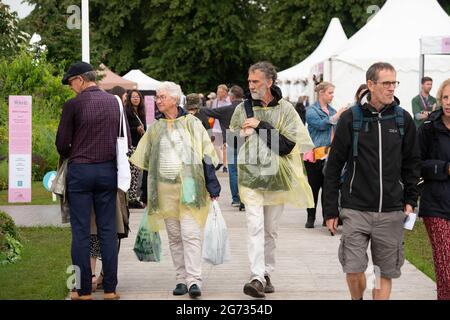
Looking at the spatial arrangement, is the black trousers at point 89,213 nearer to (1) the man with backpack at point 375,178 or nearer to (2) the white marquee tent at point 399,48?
(1) the man with backpack at point 375,178

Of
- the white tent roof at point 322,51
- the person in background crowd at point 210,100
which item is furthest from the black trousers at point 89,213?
the white tent roof at point 322,51

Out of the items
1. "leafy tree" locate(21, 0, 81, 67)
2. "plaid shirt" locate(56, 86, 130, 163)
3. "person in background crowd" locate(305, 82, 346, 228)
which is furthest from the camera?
"leafy tree" locate(21, 0, 81, 67)

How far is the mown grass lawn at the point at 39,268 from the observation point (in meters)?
8.86

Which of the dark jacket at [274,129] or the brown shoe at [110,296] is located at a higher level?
the dark jacket at [274,129]

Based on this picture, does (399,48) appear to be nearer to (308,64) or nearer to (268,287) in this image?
(308,64)

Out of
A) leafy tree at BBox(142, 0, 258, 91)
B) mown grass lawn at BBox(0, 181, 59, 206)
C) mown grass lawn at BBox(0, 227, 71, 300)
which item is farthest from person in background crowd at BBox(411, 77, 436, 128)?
leafy tree at BBox(142, 0, 258, 91)

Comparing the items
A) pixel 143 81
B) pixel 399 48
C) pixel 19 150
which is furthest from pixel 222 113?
pixel 143 81

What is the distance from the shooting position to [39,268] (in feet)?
33.4

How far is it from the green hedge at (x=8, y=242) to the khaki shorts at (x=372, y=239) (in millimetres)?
4480

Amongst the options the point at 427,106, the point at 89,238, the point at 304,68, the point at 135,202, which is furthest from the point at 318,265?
the point at 304,68

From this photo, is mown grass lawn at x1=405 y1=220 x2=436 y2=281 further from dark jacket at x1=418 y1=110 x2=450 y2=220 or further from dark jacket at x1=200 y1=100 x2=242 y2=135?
dark jacket at x1=200 y1=100 x2=242 y2=135

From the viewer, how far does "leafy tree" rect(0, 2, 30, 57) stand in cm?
1127

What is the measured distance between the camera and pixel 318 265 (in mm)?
10578

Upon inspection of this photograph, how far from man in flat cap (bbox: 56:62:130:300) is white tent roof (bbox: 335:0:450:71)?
59.7 feet
